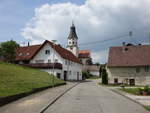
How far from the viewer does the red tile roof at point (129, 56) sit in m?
48.9

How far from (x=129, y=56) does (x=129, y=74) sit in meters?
4.50

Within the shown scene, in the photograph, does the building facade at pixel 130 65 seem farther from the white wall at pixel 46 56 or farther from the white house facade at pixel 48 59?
the white wall at pixel 46 56

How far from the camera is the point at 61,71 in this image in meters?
55.0

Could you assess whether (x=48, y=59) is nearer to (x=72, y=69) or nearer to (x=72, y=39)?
(x=72, y=69)

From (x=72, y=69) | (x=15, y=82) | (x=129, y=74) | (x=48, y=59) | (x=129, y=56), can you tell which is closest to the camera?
(x=15, y=82)

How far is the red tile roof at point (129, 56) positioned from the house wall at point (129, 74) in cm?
100

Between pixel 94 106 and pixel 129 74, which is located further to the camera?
pixel 129 74

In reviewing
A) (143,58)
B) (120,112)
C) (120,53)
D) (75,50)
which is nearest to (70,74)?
(120,53)

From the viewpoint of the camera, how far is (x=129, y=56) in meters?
51.0

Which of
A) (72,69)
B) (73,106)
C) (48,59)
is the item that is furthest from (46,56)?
(73,106)

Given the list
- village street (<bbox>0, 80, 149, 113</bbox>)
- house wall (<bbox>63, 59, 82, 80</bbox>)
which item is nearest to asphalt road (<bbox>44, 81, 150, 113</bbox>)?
village street (<bbox>0, 80, 149, 113</bbox>)

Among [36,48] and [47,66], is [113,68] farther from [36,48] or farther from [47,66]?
[36,48]

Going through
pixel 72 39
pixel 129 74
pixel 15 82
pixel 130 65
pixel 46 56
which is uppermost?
pixel 72 39

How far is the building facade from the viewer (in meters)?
47.8
